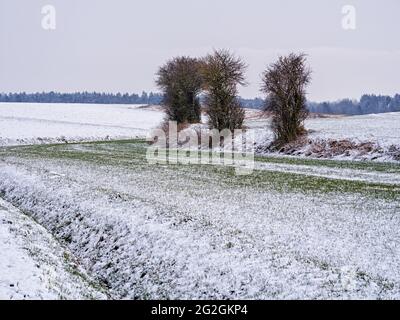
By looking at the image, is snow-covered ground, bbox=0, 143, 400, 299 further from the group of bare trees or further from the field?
the group of bare trees

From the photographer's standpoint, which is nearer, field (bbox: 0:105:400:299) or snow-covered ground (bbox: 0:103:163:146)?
field (bbox: 0:105:400:299)

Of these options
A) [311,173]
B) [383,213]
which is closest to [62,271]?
[383,213]

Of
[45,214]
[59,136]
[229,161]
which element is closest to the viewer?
[45,214]

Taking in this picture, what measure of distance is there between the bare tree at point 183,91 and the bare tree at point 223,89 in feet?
57.4

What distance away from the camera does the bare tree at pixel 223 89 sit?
5656 centimetres

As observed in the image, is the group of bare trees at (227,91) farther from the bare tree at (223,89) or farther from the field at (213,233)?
the field at (213,233)

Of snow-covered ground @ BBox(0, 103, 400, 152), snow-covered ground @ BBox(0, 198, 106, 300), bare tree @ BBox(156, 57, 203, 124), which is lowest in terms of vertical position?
snow-covered ground @ BBox(0, 198, 106, 300)

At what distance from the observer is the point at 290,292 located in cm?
946

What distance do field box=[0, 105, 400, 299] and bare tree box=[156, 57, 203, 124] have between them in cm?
4948

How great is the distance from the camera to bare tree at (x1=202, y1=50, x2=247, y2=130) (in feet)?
186

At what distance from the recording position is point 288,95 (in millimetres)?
46906

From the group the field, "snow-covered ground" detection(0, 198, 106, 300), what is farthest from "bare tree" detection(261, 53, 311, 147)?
"snow-covered ground" detection(0, 198, 106, 300)

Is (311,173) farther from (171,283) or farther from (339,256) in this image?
(171,283)

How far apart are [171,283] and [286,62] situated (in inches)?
1543
